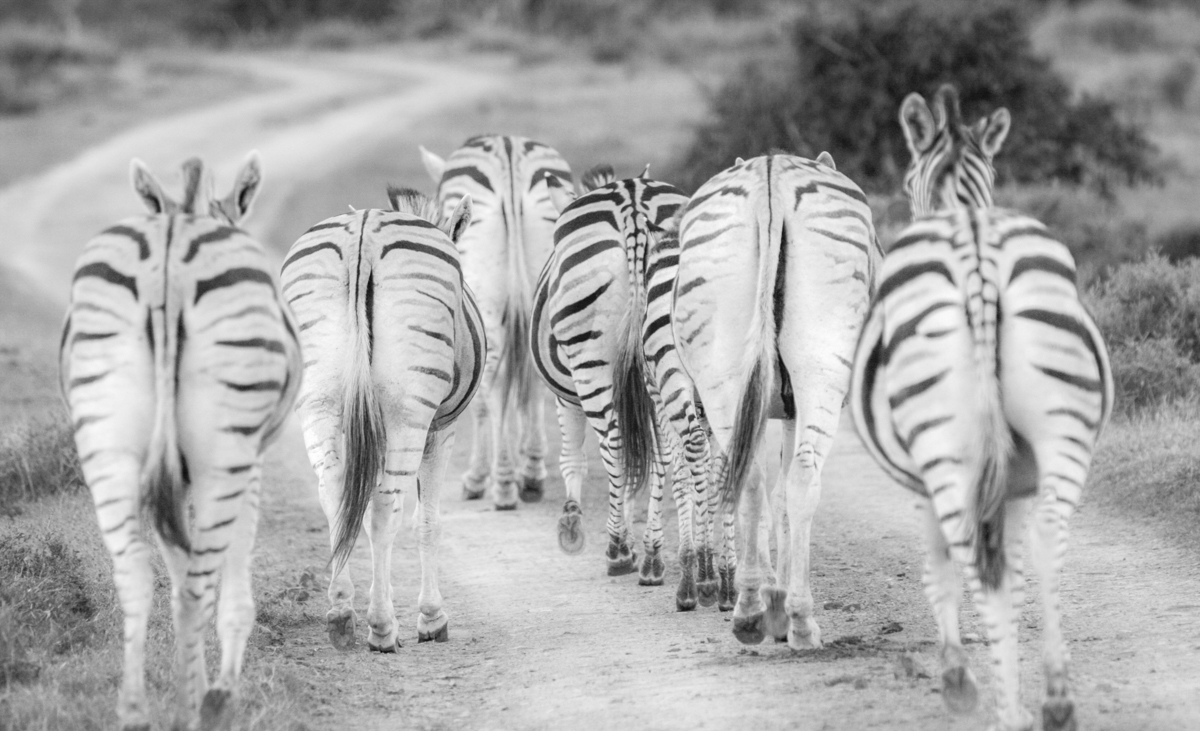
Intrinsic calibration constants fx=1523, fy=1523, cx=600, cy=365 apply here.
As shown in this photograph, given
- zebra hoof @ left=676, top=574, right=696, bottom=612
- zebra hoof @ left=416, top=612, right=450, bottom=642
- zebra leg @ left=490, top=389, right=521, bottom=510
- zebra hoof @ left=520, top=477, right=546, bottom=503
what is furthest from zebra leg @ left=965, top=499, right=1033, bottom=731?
zebra hoof @ left=520, top=477, right=546, bottom=503

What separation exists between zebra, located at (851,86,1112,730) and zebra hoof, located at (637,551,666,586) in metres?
2.63

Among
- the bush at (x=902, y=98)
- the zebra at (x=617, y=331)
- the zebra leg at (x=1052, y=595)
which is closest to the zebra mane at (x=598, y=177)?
the zebra at (x=617, y=331)

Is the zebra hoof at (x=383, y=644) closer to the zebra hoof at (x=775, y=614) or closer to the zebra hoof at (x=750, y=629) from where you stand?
the zebra hoof at (x=750, y=629)

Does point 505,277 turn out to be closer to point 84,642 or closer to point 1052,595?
point 84,642

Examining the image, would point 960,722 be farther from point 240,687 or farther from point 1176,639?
point 240,687

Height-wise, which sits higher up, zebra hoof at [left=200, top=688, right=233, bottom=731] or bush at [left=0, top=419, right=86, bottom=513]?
bush at [left=0, top=419, right=86, bottom=513]

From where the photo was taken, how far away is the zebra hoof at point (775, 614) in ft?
20.6

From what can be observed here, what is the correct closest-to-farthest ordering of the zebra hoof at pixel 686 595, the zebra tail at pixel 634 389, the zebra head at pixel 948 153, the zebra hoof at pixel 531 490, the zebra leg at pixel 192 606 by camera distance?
the zebra leg at pixel 192 606 < the zebra head at pixel 948 153 < the zebra hoof at pixel 686 595 < the zebra tail at pixel 634 389 < the zebra hoof at pixel 531 490

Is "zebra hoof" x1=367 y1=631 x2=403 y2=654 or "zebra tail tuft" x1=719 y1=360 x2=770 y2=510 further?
"zebra hoof" x1=367 y1=631 x2=403 y2=654

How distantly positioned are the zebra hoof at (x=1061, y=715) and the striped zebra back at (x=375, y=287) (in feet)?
9.31

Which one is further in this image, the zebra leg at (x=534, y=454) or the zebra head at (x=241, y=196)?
the zebra leg at (x=534, y=454)

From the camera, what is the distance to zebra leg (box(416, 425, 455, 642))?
6.77 m

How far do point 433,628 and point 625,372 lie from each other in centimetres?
163

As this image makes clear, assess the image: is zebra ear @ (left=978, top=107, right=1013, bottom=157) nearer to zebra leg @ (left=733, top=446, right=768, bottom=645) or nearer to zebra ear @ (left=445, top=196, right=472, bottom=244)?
zebra leg @ (left=733, top=446, right=768, bottom=645)
